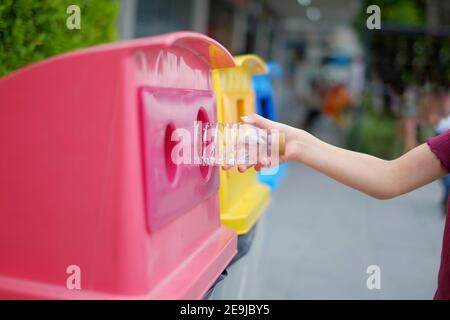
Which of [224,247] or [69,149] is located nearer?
[69,149]

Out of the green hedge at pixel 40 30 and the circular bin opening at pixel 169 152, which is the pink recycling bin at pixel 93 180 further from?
the green hedge at pixel 40 30

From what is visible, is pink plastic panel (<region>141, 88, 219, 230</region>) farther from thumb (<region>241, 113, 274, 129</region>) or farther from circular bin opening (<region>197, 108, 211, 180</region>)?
thumb (<region>241, 113, 274, 129</region>)

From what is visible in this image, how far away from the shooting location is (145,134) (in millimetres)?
1343

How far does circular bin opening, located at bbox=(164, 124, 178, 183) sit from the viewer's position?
1.54 meters

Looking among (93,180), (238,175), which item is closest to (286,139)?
(93,180)

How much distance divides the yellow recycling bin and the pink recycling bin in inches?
23.9

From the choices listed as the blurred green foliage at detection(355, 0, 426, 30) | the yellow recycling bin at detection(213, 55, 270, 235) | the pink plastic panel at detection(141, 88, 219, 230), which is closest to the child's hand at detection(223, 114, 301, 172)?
the pink plastic panel at detection(141, 88, 219, 230)

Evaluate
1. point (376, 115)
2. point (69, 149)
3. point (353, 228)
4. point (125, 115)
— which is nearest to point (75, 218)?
point (69, 149)

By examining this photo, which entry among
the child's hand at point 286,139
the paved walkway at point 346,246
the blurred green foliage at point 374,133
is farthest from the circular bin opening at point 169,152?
the blurred green foliage at point 374,133

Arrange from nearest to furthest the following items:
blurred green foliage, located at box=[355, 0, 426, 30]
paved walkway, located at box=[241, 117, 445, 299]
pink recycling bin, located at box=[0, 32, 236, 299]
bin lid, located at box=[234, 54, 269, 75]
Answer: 1. pink recycling bin, located at box=[0, 32, 236, 299]
2. bin lid, located at box=[234, 54, 269, 75]
3. paved walkway, located at box=[241, 117, 445, 299]
4. blurred green foliage, located at box=[355, 0, 426, 30]

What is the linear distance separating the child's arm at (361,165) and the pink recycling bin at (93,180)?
0.35m
